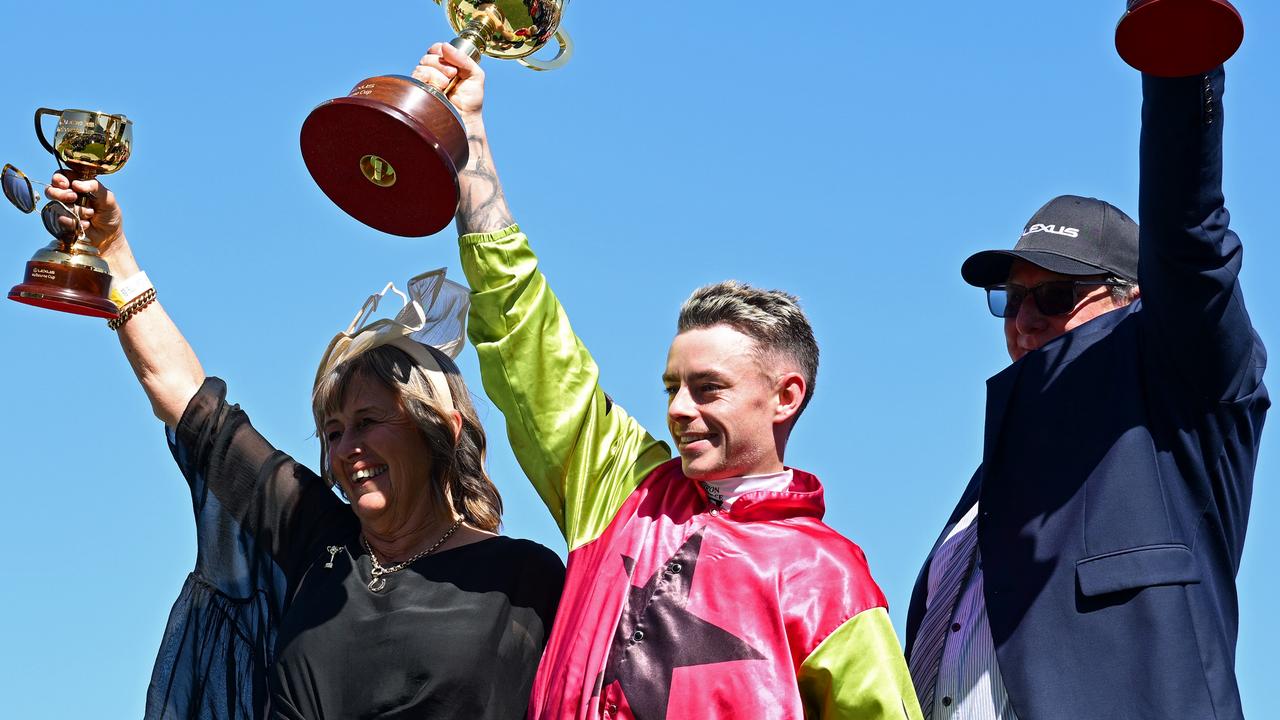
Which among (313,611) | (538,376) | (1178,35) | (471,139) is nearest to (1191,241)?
(1178,35)

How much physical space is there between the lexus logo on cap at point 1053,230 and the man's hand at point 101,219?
2855 millimetres

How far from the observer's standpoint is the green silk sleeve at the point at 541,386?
4.80 metres

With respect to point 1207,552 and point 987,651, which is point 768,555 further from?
point 1207,552

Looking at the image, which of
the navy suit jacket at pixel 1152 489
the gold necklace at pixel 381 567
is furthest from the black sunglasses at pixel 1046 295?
the gold necklace at pixel 381 567

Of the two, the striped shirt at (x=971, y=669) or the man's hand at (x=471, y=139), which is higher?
the man's hand at (x=471, y=139)

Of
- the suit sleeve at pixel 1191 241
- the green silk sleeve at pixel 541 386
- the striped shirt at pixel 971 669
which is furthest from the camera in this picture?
the green silk sleeve at pixel 541 386

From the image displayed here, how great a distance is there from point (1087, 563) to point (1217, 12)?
1374 mm

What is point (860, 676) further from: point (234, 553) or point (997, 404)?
point (234, 553)

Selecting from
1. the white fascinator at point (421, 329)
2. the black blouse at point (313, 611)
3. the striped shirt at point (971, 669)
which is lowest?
the striped shirt at point (971, 669)

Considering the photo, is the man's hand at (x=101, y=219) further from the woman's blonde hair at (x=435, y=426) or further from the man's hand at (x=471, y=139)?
the man's hand at (x=471, y=139)

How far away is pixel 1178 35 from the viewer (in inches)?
147

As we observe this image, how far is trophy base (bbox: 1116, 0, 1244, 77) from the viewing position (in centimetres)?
372

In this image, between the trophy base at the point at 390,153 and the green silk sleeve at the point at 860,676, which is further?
the trophy base at the point at 390,153

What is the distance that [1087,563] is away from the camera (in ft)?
13.6
